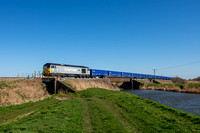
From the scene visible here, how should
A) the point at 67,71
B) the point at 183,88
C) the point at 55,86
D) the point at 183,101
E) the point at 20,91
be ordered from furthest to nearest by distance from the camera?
the point at 67,71
the point at 183,88
the point at 55,86
the point at 20,91
the point at 183,101

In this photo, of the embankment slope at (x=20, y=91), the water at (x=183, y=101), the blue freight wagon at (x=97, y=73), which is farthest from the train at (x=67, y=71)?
the water at (x=183, y=101)

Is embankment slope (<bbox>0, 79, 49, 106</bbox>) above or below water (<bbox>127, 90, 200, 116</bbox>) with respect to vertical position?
above

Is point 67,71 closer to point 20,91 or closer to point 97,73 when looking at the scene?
point 97,73

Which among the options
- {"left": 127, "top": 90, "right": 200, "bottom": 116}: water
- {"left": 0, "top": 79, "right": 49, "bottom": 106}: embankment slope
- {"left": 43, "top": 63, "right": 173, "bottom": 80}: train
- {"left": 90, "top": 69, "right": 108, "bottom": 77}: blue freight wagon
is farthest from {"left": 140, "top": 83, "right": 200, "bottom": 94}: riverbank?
{"left": 0, "top": 79, "right": 49, "bottom": 106}: embankment slope

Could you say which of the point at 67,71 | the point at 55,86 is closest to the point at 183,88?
the point at 67,71

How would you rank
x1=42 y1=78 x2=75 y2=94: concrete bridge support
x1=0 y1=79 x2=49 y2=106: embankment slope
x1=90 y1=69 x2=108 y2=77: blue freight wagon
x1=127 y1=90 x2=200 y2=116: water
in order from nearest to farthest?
1. x1=127 y1=90 x2=200 y2=116: water
2. x1=0 y1=79 x2=49 y2=106: embankment slope
3. x1=42 y1=78 x2=75 y2=94: concrete bridge support
4. x1=90 y1=69 x2=108 y2=77: blue freight wagon

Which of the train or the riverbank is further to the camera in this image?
the train

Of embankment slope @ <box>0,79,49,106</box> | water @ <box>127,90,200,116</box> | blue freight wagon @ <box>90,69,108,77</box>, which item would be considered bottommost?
water @ <box>127,90,200,116</box>

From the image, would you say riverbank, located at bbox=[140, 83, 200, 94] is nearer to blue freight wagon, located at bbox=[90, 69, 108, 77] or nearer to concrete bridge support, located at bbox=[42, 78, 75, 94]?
blue freight wagon, located at bbox=[90, 69, 108, 77]

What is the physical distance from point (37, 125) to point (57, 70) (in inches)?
1163

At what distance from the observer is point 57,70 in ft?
125

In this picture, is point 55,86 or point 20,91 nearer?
point 20,91

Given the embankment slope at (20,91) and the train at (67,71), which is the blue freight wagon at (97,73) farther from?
the embankment slope at (20,91)

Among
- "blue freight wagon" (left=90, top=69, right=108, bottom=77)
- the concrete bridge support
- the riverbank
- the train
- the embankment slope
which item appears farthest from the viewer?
"blue freight wagon" (left=90, top=69, right=108, bottom=77)
